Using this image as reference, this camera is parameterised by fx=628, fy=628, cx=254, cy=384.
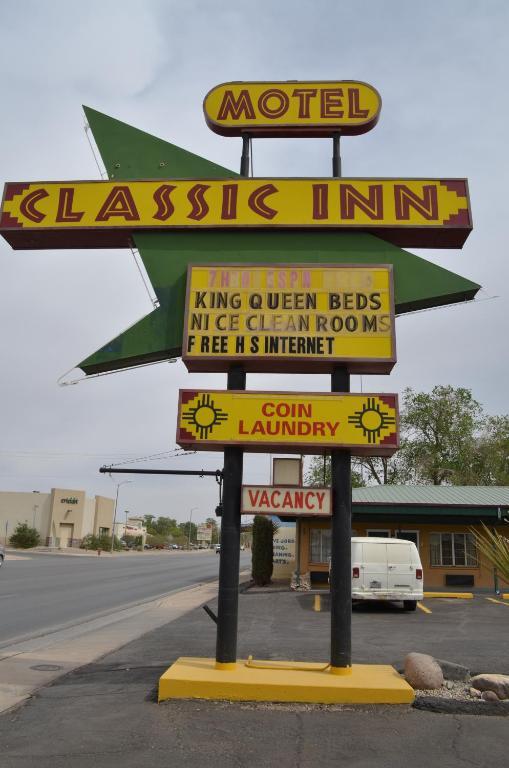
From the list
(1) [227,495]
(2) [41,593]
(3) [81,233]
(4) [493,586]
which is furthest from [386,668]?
(4) [493,586]

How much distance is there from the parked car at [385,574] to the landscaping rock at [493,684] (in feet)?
31.9

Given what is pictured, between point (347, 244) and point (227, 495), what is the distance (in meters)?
3.81

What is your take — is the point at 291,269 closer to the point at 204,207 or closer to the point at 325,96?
the point at 204,207

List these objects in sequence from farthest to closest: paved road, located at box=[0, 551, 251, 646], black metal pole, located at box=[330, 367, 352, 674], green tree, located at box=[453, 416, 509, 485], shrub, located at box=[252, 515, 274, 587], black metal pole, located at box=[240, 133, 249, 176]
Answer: green tree, located at box=[453, 416, 509, 485]
shrub, located at box=[252, 515, 274, 587]
paved road, located at box=[0, 551, 251, 646]
black metal pole, located at box=[240, 133, 249, 176]
black metal pole, located at box=[330, 367, 352, 674]

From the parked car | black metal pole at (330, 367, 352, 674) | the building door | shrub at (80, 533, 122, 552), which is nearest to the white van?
the parked car

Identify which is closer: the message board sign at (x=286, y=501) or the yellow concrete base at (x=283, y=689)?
the yellow concrete base at (x=283, y=689)

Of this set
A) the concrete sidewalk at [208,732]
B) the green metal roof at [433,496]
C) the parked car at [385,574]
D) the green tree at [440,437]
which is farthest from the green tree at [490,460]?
the concrete sidewalk at [208,732]

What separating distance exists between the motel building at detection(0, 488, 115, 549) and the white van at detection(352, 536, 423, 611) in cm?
7049

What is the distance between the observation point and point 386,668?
788 cm

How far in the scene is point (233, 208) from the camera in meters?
8.88

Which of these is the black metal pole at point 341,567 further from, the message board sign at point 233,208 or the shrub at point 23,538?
the shrub at point 23,538

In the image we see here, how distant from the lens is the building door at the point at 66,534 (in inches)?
3243

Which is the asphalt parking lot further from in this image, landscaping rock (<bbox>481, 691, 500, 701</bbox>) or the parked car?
landscaping rock (<bbox>481, 691, 500, 701</bbox>)

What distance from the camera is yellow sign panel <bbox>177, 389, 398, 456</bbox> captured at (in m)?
7.75
